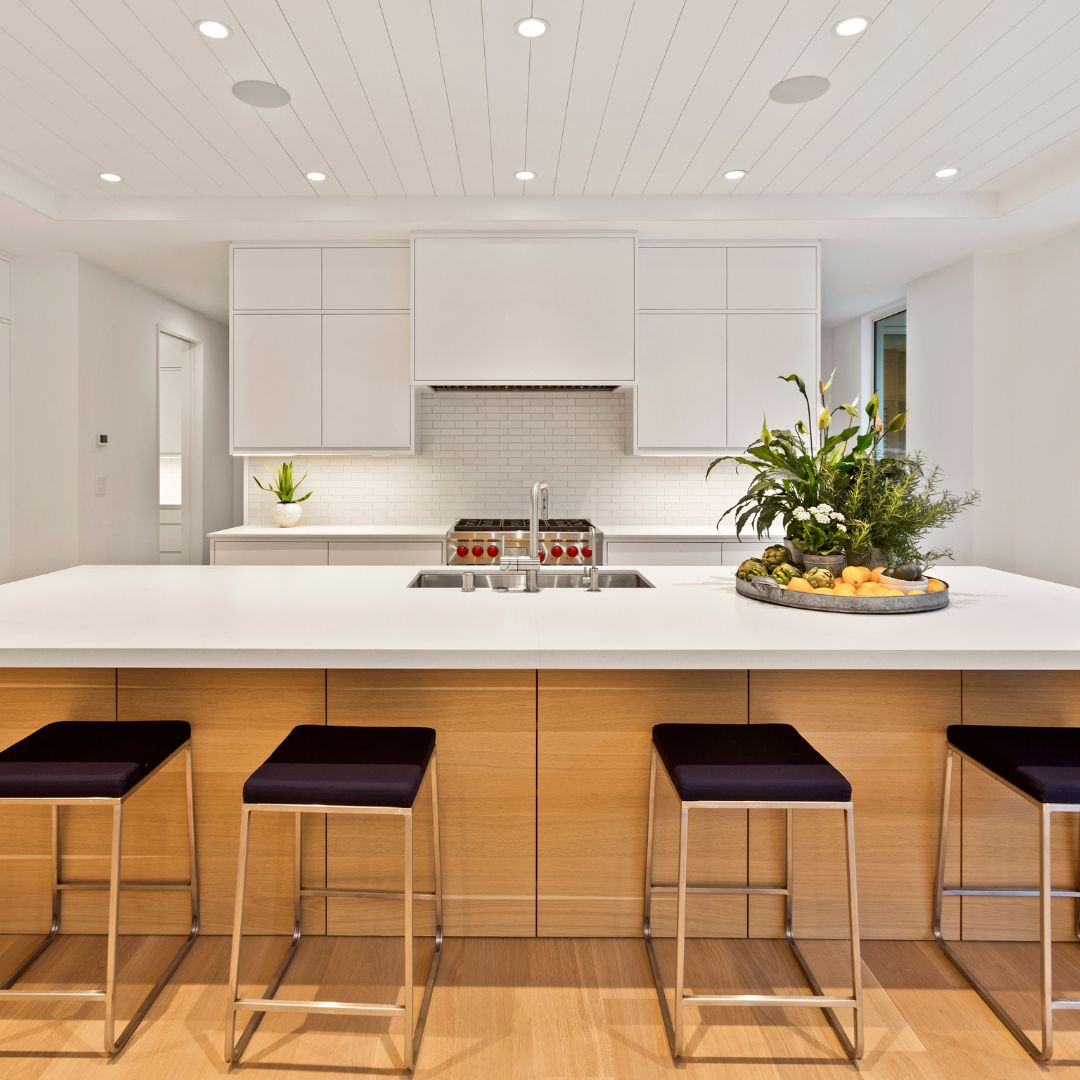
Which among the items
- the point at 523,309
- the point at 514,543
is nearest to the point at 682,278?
the point at 523,309

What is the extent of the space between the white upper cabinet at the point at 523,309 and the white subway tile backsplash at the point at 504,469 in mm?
852

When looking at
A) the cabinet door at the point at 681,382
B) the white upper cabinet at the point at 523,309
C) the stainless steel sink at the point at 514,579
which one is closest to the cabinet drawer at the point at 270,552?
the white upper cabinet at the point at 523,309

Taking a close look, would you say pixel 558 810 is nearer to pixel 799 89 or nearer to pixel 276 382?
pixel 799 89

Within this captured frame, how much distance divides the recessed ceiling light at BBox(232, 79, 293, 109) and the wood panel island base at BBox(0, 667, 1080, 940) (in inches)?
81.0

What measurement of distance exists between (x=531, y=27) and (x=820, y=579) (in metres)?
1.86

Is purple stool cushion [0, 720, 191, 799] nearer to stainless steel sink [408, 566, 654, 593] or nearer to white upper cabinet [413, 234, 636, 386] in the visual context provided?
stainless steel sink [408, 566, 654, 593]

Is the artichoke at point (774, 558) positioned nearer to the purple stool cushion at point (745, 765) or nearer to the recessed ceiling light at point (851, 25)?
the purple stool cushion at point (745, 765)

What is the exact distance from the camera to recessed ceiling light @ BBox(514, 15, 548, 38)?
2457mm

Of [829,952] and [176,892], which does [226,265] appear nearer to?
[176,892]

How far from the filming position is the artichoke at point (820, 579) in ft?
7.70

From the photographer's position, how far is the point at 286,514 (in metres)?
4.92

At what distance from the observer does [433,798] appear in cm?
209

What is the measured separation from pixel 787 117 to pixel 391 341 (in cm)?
231

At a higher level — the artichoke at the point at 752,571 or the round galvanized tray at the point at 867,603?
the artichoke at the point at 752,571
